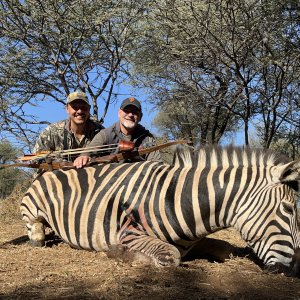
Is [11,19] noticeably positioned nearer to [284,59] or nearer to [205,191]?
[284,59]

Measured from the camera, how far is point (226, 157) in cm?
344

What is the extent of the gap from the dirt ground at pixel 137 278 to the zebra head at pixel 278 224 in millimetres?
100

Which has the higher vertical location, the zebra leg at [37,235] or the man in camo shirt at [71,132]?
the man in camo shirt at [71,132]

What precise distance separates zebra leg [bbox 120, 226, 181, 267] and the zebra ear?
0.85 metres

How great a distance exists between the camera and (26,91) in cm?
1115

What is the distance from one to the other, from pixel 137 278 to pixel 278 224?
0.95 m

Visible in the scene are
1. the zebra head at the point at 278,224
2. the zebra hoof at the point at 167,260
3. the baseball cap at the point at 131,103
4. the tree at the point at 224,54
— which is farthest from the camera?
the tree at the point at 224,54

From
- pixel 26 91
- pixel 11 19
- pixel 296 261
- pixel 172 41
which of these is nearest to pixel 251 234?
pixel 296 261

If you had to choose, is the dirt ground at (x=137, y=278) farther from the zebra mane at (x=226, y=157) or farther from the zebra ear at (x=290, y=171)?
the zebra mane at (x=226, y=157)

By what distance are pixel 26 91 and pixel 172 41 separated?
4.23 meters

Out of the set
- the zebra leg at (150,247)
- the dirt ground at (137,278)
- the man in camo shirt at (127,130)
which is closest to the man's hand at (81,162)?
the man in camo shirt at (127,130)

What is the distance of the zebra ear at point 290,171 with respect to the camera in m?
3.01

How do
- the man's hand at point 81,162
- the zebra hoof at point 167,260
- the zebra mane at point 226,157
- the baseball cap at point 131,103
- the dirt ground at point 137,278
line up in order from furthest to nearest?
the baseball cap at point 131,103 → the man's hand at point 81,162 → the zebra mane at point 226,157 → the zebra hoof at point 167,260 → the dirt ground at point 137,278

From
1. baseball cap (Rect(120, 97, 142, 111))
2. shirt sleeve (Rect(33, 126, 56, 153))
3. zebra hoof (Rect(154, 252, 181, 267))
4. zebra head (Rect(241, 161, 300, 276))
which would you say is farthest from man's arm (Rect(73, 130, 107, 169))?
zebra head (Rect(241, 161, 300, 276))
